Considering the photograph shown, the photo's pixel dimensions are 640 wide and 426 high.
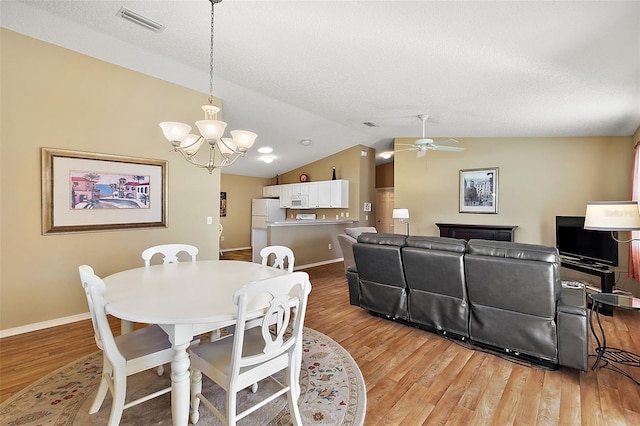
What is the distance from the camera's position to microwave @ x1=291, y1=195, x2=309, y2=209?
312 inches

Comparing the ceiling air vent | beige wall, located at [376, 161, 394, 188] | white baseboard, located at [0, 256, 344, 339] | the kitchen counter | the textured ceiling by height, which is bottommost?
white baseboard, located at [0, 256, 344, 339]

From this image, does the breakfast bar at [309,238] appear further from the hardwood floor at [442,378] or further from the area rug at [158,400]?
the area rug at [158,400]

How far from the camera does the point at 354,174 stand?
746cm

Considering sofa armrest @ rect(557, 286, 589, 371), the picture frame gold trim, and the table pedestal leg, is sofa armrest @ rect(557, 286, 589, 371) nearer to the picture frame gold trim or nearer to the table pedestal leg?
the table pedestal leg

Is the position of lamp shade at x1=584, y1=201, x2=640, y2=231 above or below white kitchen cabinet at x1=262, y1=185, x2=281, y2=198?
below

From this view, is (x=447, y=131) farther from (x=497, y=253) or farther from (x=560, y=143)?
(x=497, y=253)

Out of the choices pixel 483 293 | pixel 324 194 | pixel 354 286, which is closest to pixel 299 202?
pixel 324 194

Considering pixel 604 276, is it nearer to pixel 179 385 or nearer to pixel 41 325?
pixel 179 385

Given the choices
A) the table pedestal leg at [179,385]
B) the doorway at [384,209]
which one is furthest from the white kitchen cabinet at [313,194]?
the table pedestal leg at [179,385]

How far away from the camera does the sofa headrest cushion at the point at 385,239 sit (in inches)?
119

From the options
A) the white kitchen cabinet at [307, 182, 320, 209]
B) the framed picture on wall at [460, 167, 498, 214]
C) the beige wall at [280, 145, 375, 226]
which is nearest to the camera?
the framed picture on wall at [460, 167, 498, 214]

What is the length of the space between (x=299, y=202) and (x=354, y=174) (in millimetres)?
1710

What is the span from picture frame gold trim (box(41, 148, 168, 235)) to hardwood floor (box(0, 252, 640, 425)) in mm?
1092

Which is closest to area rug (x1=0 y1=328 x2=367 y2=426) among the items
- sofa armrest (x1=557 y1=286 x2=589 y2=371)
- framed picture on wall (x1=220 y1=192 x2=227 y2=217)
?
sofa armrest (x1=557 y1=286 x2=589 y2=371)
